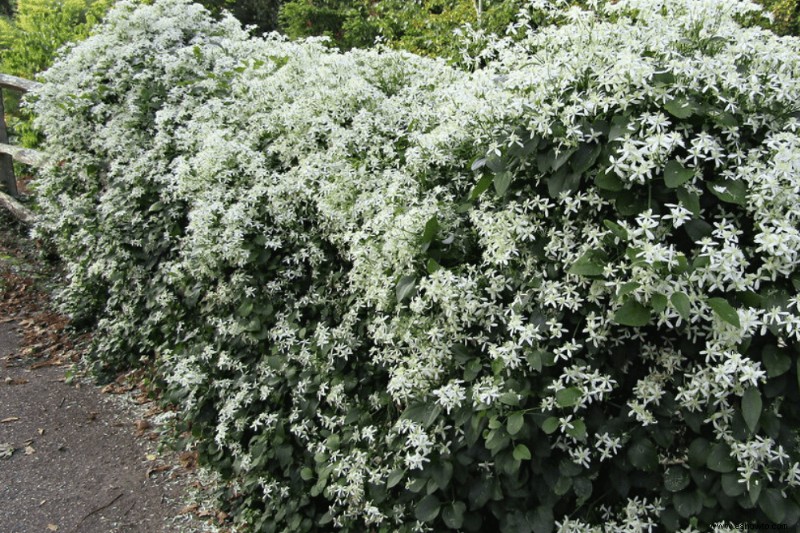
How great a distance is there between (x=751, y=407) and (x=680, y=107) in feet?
2.49

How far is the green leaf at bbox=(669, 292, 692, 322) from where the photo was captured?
1.56m

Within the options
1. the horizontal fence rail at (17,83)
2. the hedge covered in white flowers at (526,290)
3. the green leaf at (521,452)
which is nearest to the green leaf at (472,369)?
the hedge covered in white flowers at (526,290)

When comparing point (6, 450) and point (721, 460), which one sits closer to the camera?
point (721, 460)

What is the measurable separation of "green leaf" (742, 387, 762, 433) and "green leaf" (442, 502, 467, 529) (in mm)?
854

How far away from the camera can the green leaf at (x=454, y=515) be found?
6.72ft

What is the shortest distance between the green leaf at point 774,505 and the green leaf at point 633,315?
0.50 m

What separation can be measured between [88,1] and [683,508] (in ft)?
40.7

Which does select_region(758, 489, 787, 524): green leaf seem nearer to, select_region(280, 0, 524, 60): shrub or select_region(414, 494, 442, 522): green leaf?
select_region(414, 494, 442, 522): green leaf

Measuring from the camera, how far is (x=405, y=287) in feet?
7.28

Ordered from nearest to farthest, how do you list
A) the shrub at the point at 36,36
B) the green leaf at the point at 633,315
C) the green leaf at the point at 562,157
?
the green leaf at the point at 633,315, the green leaf at the point at 562,157, the shrub at the point at 36,36

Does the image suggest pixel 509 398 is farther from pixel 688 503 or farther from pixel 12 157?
pixel 12 157

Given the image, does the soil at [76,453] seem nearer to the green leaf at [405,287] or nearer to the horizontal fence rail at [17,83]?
the green leaf at [405,287]

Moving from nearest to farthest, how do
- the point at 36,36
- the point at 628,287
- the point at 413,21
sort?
1. the point at 628,287
2. the point at 413,21
3. the point at 36,36

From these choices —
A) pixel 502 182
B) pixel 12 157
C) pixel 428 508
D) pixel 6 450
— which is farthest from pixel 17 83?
pixel 428 508
